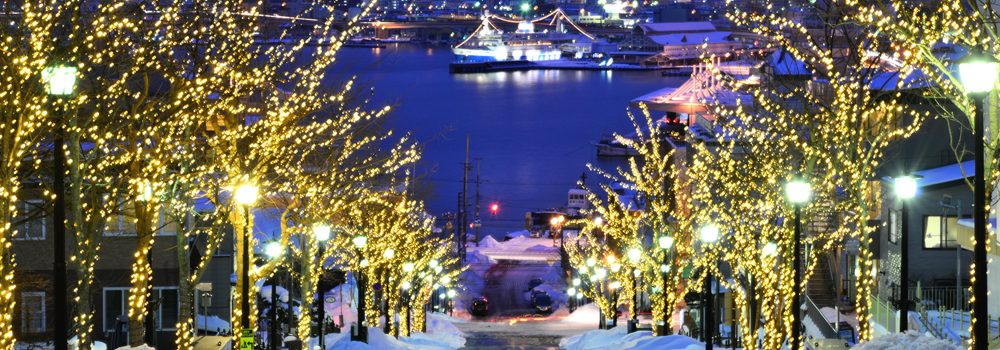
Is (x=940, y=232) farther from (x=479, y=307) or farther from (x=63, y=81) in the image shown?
(x=479, y=307)

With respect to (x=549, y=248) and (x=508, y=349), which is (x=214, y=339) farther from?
(x=549, y=248)

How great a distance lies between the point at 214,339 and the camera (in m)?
17.5

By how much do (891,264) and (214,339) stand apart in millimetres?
Answer: 17427

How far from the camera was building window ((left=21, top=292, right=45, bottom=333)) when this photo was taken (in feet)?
70.5

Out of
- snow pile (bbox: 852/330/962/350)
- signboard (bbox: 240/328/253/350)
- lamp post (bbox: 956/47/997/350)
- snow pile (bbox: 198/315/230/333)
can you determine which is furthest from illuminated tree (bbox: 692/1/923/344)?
snow pile (bbox: 198/315/230/333)

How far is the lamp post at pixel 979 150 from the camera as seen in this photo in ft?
29.2

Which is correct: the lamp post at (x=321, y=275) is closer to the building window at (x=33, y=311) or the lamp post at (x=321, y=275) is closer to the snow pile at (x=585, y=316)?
the building window at (x=33, y=311)

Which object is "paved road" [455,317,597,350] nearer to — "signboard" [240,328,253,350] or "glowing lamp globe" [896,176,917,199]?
"signboard" [240,328,253,350]

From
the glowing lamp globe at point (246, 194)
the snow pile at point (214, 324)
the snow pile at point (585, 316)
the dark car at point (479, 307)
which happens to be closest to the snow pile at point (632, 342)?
the snow pile at point (214, 324)

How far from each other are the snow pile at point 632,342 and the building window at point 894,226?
7.01 metres

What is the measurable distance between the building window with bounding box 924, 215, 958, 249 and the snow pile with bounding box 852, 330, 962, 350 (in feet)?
50.9

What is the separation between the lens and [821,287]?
103 ft

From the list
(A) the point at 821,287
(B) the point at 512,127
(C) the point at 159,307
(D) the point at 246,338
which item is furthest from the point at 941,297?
(B) the point at 512,127

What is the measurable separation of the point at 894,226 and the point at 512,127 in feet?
333
